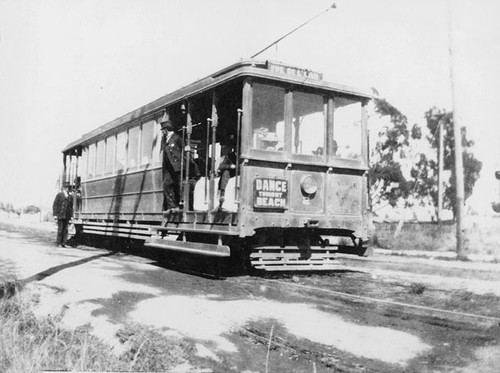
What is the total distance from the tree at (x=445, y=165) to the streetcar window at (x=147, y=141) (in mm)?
27000

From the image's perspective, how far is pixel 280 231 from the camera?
24.5 ft

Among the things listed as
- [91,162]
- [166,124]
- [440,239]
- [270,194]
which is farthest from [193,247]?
[440,239]

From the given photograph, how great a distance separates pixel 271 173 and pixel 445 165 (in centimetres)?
3272

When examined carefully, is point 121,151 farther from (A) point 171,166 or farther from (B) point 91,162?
(A) point 171,166

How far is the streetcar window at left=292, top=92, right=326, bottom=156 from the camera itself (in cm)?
758

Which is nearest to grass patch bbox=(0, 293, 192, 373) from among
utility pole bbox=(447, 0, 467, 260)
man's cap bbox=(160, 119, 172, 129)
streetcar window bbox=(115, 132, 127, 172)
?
man's cap bbox=(160, 119, 172, 129)

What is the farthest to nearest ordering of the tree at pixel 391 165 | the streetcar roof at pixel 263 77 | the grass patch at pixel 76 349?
1. the tree at pixel 391 165
2. the streetcar roof at pixel 263 77
3. the grass patch at pixel 76 349

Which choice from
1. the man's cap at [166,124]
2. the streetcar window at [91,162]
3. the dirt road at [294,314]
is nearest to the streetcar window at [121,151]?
the streetcar window at [91,162]

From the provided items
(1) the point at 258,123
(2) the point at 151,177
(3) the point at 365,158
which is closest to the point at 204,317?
(1) the point at 258,123

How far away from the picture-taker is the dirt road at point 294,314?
3529 millimetres

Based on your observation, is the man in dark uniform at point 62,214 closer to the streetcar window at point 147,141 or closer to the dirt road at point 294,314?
the streetcar window at point 147,141

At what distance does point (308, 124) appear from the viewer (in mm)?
7688

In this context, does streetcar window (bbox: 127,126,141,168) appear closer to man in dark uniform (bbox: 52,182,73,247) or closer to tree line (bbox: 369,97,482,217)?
man in dark uniform (bbox: 52,182,73,247)

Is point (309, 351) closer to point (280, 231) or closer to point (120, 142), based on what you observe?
point (280, 231)
